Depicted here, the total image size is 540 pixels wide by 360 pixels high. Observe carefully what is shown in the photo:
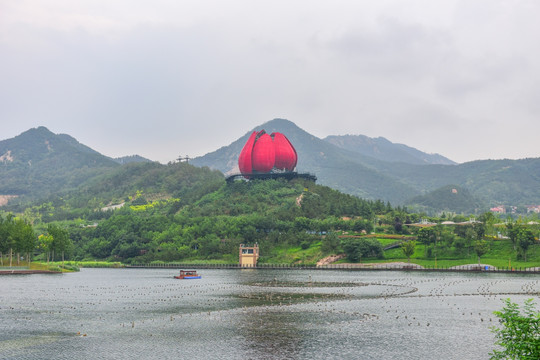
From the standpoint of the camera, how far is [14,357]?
43594 millimetres

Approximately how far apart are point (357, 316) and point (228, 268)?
81630 millimetres

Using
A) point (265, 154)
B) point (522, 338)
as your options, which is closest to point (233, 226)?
point (265, 154)

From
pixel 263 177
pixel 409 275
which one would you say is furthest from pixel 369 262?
pixel 263 177

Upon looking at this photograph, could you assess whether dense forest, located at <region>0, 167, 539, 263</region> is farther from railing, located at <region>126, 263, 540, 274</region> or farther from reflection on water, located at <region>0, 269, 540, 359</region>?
reflection on water, located at <region>0, 269, 540, 359</region>

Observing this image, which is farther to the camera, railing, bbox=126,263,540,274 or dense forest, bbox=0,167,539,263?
→ dense forest, bbox=0,167,539,263

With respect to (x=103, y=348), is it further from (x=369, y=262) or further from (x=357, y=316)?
(x=369, y=262)

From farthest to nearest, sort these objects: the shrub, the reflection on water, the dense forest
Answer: the dense forest, the reflection on water, the shrub

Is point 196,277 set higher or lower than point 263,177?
lower

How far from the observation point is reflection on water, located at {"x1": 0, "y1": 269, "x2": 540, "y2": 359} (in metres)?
47.3

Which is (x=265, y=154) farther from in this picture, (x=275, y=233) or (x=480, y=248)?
(x=480, y=248)

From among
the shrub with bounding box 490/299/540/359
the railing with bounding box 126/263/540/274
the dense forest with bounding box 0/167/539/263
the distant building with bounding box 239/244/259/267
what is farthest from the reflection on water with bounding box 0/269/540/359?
the distant building with bounding box 239/244/259/267

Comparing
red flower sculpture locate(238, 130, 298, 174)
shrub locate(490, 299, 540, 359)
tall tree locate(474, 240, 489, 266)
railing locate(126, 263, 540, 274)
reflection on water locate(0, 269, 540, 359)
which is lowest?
reflection on water locate(0, 269, 540, 359)

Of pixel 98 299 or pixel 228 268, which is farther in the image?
pixel 228 268

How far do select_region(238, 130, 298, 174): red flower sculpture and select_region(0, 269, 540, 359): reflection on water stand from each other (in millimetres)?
86239
